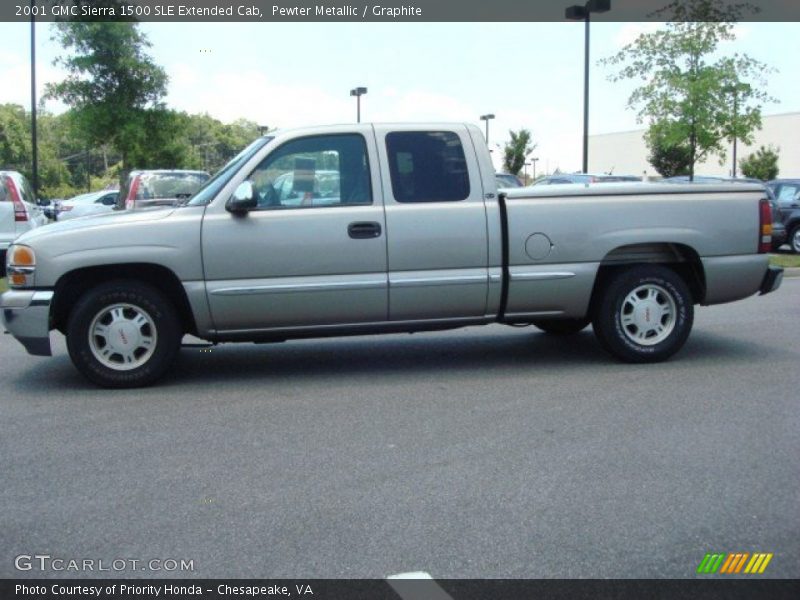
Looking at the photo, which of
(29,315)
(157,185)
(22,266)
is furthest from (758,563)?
(157,185)

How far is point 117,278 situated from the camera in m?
7.10

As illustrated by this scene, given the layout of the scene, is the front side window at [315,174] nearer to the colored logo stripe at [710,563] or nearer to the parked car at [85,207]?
the colored logo stripe at [710,563]

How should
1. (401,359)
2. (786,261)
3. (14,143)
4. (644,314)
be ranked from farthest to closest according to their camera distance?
(14,143)
(786,261)
(401,359)
(644,314)

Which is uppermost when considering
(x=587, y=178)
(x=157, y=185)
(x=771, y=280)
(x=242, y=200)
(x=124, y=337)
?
(x=587, y=178)

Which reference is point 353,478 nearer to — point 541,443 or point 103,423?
point 541,443

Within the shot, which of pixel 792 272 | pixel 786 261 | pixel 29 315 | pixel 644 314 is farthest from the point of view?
pixel 786 261

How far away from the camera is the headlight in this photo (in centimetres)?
689

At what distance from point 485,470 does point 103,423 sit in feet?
8.50

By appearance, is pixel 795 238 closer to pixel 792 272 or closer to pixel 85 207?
pixel 792 272

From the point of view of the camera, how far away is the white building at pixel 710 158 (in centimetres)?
6172

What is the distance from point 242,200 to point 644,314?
3.36 metres

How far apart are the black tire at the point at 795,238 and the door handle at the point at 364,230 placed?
50.6 ft

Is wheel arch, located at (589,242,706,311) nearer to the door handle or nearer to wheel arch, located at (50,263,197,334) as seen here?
the door handle

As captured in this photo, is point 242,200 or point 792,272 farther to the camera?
point 792,272
